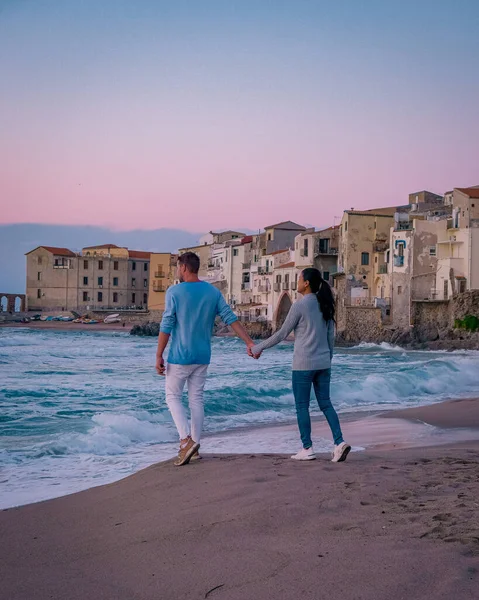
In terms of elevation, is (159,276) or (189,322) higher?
(159,276)

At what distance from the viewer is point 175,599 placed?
10.8 ft

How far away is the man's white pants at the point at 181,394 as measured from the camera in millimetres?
6777

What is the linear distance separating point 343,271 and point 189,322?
199ft

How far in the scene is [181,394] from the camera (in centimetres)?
677

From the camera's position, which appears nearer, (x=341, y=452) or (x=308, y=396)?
(x=341, y=452)

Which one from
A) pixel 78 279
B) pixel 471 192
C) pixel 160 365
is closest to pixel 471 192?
pixel 471 192

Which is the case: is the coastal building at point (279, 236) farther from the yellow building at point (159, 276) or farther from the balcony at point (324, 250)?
the yellow building at point (159, 276)

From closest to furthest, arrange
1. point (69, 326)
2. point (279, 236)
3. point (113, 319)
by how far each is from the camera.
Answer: point (279, 236) < point (69, 326) < point (113, 319)

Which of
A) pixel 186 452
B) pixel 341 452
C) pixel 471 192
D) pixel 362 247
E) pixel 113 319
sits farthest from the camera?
pixel 113 319

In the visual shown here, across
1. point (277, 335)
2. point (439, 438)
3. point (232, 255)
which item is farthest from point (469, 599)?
point (232, 255)

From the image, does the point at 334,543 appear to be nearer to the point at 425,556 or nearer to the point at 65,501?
the point at 425,556

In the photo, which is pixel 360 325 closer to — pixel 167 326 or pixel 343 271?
pixel 343 271

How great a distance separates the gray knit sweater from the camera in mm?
6934

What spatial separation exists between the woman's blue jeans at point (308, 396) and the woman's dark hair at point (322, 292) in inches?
21.0
